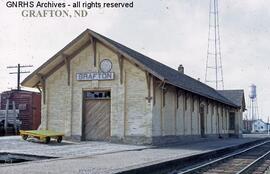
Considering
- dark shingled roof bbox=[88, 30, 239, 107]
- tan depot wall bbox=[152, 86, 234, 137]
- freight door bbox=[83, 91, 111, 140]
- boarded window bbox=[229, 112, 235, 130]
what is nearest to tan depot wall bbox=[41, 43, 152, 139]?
freight door bbox=[83, 91, 111, 140]

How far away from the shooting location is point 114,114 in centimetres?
2091

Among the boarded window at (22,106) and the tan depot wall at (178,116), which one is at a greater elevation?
the boarded window at (22,106)

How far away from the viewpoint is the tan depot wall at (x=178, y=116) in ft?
69.0

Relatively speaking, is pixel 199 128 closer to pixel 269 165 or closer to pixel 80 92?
pixel 80 92

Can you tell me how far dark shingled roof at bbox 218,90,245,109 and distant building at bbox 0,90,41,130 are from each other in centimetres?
2257

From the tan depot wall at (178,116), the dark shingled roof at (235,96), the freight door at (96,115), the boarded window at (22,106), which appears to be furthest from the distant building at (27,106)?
the dark shingled roof at (235,96)

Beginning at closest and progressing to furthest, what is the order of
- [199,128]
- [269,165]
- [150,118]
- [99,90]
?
[269,165]
[150,118]
[99,90]
[199,128]

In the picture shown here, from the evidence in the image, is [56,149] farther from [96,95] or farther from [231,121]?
[231,121]

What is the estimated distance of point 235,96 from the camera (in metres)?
47.6

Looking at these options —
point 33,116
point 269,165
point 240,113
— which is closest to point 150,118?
point 269,165

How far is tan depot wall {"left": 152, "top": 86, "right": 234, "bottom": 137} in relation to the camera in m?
21.0

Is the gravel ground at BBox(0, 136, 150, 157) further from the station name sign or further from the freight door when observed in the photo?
the station name sign

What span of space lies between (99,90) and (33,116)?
1060 cm

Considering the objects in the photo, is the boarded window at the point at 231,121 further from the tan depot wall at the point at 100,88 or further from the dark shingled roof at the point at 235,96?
the tan depot wall at the point at 100,88
